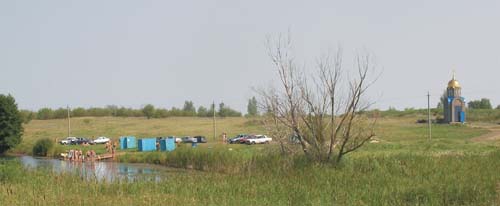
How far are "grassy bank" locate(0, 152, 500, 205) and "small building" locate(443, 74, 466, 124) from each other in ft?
162

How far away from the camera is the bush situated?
60.4 meters

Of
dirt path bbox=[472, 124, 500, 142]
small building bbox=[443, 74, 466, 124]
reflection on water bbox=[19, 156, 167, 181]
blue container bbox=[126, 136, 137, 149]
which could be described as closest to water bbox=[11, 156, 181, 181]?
reflection on water bbox=[19, 156, 167, 181]

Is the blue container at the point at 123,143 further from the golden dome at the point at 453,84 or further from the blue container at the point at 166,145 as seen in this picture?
the golden dome at the point at 453,84

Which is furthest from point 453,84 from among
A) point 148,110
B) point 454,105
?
point 148,110

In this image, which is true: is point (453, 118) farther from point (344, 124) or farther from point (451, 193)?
point (451, 193)

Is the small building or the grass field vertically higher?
the small building

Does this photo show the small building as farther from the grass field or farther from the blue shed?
the grass field

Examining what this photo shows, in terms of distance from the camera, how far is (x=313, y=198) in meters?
18.0

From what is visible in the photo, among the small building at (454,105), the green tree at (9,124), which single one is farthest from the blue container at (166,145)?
the small building at (454,105)

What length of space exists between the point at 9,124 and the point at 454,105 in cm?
4745

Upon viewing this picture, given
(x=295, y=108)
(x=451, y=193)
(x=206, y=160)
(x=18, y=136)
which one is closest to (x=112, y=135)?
(x=18, y=136)

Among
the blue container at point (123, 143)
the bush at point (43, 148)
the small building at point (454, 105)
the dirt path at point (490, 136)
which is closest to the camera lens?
the dirt path at point (490, 136)

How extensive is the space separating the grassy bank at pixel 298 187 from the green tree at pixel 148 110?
92.7m

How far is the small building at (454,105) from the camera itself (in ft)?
249
